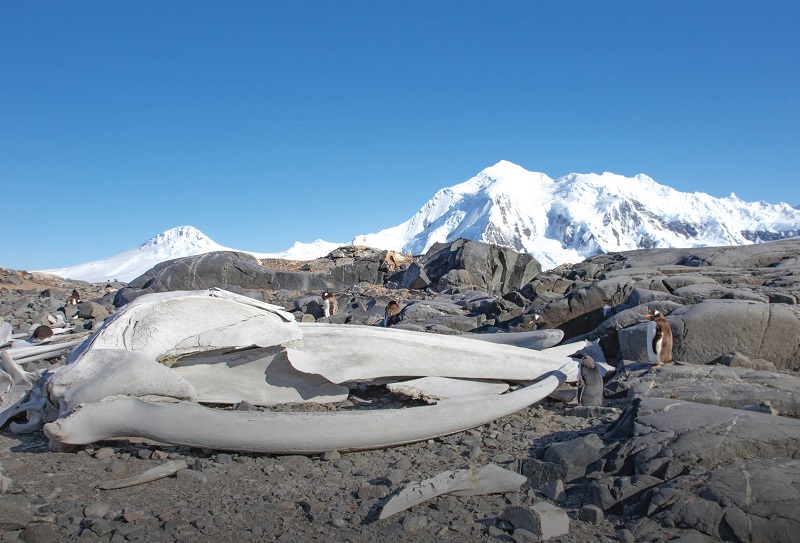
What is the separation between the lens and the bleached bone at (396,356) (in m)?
5.02

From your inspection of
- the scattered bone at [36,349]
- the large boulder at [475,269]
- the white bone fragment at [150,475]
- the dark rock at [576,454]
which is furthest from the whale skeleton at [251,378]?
the large boulder at [475,269]

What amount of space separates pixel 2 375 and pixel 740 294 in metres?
10.2

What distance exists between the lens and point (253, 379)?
16.9ft

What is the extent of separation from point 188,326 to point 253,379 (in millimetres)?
725

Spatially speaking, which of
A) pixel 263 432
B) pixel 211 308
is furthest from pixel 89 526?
pixel 211 308

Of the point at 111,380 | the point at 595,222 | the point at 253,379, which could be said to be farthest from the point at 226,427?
the point at 595,222

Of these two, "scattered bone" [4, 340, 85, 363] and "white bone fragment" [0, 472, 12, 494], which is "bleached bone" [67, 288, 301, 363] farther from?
"scattered bone" [4, 340, 85, 363]

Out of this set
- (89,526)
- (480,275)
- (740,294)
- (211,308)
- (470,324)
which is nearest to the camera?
(89,526)

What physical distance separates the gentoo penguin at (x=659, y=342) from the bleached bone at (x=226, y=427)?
13.7 ft

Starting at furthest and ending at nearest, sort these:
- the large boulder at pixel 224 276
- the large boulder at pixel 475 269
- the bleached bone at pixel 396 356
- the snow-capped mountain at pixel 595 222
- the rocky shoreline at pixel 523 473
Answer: the snow-capped mountain at pixel 595 222 < the large boulder at pixel 224 276 < the large boulder at pixel 475 269 < the bleached bone at pixel 396 356 < the rocky shoreline at pixel 523 473

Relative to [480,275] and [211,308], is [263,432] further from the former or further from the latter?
[480,275]

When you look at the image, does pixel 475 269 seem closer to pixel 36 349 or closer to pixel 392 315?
pixel 392 315

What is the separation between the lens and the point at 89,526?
11.5 feet

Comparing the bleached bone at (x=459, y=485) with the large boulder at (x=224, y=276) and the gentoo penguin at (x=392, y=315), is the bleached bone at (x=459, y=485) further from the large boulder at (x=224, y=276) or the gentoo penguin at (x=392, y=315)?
the large boulder at (x=224, y=276)
